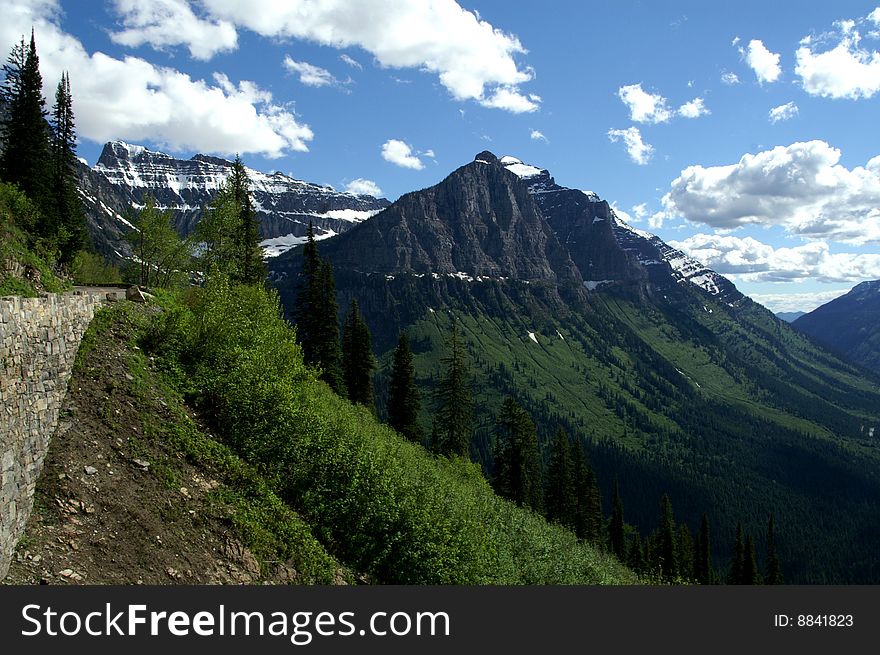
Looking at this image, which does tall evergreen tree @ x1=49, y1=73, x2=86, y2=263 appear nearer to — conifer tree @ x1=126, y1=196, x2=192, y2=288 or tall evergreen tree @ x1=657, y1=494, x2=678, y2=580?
conifer tree @ x1=126, y1=196, x2=192, y2=288

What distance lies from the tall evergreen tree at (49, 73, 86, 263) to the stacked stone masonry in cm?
4515

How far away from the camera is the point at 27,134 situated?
2050 inches

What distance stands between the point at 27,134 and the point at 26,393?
2047 inches

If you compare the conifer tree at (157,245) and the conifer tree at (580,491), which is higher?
the conifer tree at (157,245)

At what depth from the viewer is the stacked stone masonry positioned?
495 inches

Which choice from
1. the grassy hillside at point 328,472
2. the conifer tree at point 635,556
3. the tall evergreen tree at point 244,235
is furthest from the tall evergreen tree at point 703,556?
the tall evergreen tree at point 244,235

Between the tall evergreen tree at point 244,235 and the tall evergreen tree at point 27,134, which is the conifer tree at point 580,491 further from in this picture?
the tall evergreen tree at point 27,134

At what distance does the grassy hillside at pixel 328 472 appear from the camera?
66.4ft

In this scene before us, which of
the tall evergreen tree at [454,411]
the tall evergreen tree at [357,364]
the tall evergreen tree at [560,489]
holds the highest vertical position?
the tall evergreen tree at [357,364]

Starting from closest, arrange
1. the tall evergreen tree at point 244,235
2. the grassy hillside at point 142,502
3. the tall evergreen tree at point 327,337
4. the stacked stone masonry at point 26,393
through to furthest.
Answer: the stacked stone masonry at point 26,393, the grassy hillside at point 142,502, the tall evergreen tree at point 244,235, the tall evergreen tree at point 327,337

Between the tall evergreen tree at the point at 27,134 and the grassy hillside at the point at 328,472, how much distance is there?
3593cm

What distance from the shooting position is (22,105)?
5341 centimetres

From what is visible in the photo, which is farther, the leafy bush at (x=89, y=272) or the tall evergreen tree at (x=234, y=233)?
the leafy bush at (x=89, y=272)

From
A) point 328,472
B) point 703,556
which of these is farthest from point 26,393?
point 703,556
